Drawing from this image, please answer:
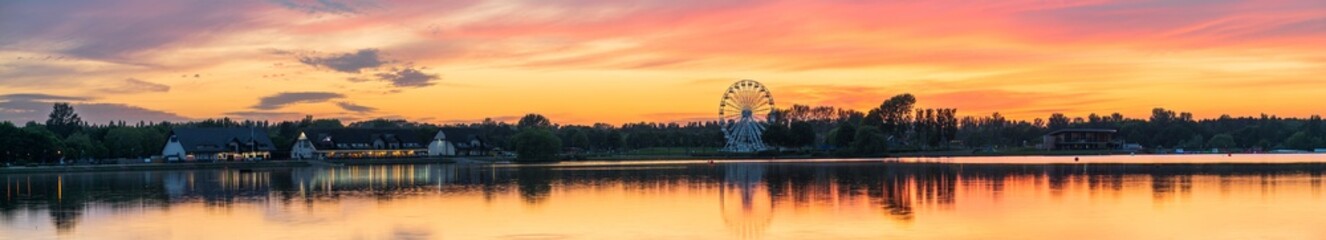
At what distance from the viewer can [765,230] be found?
2506 centimetres

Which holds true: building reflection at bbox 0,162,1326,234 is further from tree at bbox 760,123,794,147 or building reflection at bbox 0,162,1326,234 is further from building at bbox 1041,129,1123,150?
building at bbox 1041,129,1123,150

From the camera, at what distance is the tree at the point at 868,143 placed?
120250 millimetres

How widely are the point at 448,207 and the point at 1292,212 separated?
22700 mm

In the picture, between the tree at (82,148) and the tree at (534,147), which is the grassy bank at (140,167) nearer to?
the tree at (82,148)

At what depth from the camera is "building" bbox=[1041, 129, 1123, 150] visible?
15175 cm

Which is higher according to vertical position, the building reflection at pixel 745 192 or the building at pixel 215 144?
the building at pixel 215 144

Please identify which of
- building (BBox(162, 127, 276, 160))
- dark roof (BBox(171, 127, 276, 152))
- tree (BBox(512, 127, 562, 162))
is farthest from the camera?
dark roof (BBox(171, 127, 276, 152))

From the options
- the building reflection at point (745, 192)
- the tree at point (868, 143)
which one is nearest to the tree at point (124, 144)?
the building reflection at point (745, 192)

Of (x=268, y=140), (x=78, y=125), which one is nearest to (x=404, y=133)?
(x=268, y=140)

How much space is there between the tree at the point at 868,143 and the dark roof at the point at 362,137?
2024 inches

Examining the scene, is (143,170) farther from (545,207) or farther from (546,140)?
(545,207)

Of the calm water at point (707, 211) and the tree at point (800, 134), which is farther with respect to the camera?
the tree at point (800, 134)

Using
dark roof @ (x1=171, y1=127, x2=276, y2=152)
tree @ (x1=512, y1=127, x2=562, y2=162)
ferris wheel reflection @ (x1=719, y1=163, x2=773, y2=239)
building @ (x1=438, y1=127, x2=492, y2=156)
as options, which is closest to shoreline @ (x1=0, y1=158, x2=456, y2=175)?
tree @ (x1=512, y1=127, x2=562, y2=162)

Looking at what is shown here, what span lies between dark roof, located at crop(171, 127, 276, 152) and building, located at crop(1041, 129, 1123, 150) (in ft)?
330
